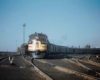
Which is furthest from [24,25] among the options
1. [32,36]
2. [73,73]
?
[73,73]

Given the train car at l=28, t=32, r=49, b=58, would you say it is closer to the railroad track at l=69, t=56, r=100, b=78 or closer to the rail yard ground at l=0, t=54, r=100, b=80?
the railroad track at l=69, t=56, r=100, b=78

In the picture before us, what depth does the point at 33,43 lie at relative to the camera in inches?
856

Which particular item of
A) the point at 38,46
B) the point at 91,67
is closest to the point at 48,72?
the point at 91,67

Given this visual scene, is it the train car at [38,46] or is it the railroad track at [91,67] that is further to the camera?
the train car at [38,46]

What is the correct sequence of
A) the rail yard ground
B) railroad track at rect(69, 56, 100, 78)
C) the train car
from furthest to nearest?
1. the train car
2. railroad track at rect(69, 56, 100, 78)
3. the rail yard ground

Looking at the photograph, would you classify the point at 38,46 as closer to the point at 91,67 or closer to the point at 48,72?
the point at 91,67

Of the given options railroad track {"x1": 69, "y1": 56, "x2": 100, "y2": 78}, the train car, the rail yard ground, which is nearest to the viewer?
the rail yard ground

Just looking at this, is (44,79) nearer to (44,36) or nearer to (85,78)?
(85,78)

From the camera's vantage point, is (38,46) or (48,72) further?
(38,46)

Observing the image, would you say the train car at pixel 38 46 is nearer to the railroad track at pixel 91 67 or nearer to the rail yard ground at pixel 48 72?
the railroad track at pixel 91 67

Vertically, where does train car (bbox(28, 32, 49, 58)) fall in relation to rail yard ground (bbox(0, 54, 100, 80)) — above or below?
above

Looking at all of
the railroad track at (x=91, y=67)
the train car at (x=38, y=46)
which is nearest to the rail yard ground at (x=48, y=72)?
the railroad track at (x=91, y=67)

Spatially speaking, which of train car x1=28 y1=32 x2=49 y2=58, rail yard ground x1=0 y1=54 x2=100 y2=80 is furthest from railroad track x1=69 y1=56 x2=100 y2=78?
train car x1=28 y1=32 x2=49 y2=58

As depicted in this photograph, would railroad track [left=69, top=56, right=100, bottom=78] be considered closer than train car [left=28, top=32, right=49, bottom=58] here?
Yes
